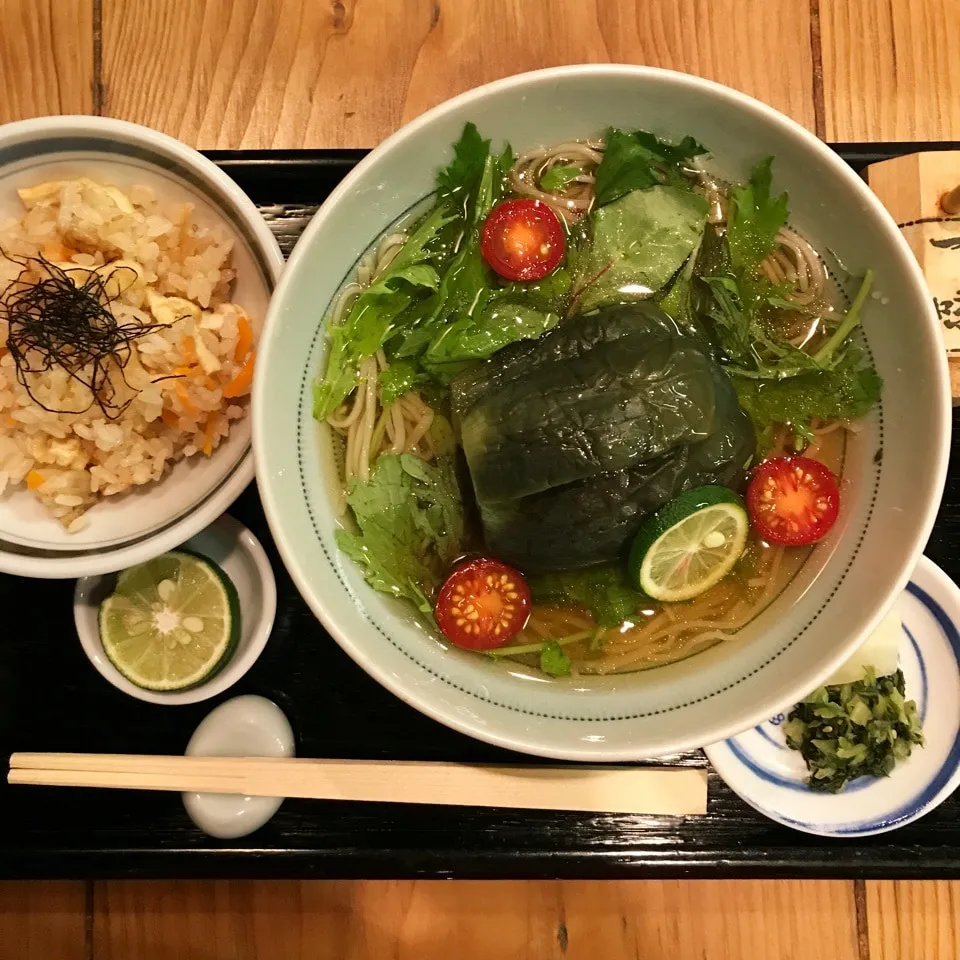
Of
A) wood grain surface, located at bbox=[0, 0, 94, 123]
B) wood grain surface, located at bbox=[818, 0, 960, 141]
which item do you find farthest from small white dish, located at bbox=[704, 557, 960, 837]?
wood grain surface, located at bbox=[0, 0, 94, 123]

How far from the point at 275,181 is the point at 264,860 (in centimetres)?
196

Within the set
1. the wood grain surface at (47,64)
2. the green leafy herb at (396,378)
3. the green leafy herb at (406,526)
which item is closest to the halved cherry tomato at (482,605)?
the green leafy herb at (406,526)

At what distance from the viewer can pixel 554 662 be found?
2041 millimetres

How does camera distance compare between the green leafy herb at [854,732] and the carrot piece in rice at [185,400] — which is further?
the green leafy herb at [854,732]

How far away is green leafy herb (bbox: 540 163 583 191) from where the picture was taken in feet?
6.76

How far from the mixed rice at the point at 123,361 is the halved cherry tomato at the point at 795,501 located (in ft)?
4.56

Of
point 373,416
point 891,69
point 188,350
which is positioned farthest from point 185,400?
point 891,69

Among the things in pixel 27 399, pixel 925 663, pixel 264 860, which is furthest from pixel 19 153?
pixel 925 663

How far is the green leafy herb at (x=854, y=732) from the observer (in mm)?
2205

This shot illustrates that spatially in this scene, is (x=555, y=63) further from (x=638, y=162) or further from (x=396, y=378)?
(x=396, y=378)

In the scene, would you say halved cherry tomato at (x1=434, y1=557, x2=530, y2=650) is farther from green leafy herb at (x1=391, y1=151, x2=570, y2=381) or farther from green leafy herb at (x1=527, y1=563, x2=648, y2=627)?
green leafy herb at (x1=391, y1=151, x2=570, y2=381)

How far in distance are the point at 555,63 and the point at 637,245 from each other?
2.91 feet

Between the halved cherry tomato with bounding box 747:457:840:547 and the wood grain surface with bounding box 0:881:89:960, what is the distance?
89.1 inches

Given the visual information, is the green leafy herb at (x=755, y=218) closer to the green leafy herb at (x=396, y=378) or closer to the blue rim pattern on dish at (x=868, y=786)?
the green leafy herb at (x=396, y=378)
